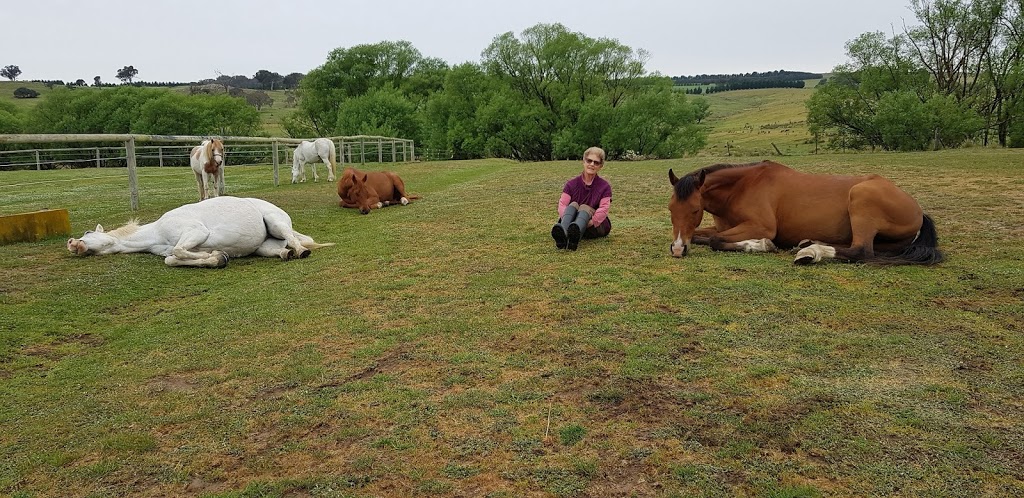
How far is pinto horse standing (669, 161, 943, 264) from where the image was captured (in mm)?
5316

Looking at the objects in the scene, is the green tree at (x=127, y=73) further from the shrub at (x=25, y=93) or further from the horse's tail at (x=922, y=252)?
the horse's tail at (x=922, y=252)

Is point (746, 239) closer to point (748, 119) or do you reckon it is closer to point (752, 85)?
point (748, 119)

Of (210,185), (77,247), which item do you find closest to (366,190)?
(210,185)

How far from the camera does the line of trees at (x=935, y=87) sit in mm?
32906

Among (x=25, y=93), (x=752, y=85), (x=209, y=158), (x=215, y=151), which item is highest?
(x=752, y=85)

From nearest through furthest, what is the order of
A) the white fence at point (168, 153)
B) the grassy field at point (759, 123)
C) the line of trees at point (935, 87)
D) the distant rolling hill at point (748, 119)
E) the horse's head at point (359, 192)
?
the horse's head at point (359, 192) → the white fence at point (168, 153) → the line of trees at point (935, 87) → the grassy field at point (759, 123) → the distant rolling hill at point (748, 119)

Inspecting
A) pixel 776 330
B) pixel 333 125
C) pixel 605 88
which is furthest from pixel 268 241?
pixel 333 125

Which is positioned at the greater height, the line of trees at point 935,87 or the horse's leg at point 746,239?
the line of trees at point 935,87

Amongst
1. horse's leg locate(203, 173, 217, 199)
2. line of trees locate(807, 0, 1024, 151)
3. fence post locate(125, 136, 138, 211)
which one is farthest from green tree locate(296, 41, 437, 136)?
fence post locate(125, 136, 138, 211)

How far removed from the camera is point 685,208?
230 inches

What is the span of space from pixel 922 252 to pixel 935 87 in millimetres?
40976

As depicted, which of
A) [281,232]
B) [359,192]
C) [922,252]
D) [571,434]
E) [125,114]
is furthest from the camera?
[125,114]

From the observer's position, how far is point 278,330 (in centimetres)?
411

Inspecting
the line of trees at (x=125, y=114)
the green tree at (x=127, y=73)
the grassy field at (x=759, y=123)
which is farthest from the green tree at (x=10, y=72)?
the grassy field at (x=759, y=123)
